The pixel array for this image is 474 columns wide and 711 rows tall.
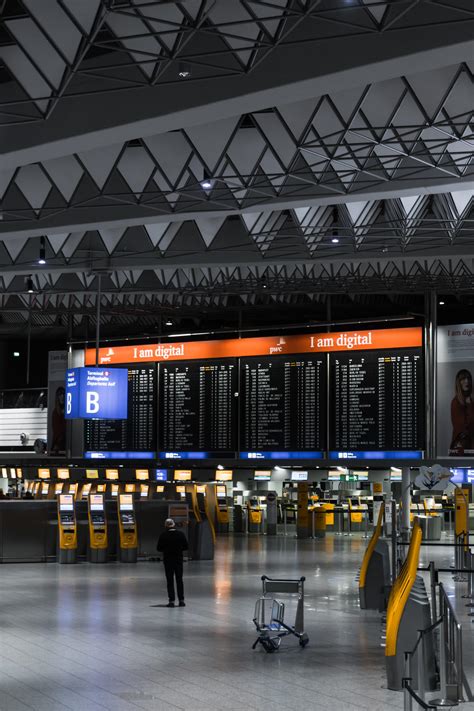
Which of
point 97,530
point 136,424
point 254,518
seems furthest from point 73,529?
point 254,518

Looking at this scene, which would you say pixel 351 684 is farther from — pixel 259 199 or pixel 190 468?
pixel 190 468

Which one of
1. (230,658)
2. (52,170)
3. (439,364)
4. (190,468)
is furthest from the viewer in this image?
(190,468)

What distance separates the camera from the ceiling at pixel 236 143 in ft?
42.2

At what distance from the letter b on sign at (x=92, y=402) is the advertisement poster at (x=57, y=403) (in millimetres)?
12538

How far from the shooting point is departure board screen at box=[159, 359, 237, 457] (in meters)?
35.4

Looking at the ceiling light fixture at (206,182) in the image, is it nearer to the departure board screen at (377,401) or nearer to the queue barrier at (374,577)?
the queue barrier at (374,577)

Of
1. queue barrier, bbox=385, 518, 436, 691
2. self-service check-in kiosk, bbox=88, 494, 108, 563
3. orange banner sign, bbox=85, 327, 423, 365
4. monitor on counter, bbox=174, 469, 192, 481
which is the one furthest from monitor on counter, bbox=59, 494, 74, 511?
A: queue barrier, bbox=385, 518, 436, 691

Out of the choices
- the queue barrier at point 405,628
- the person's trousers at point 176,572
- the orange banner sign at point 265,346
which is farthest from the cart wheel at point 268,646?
the orange banner sign at point 265,346

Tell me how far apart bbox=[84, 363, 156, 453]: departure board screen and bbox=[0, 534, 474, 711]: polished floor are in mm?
15518

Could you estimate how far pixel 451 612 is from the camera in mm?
9500

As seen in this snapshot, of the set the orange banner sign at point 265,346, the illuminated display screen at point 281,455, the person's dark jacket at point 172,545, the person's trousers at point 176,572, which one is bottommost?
the person's trousers at point 176,572

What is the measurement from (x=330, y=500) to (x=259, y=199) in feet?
61.0

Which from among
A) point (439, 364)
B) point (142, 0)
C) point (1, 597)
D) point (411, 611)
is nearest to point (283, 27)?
point (142, 0)

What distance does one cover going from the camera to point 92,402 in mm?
27656
